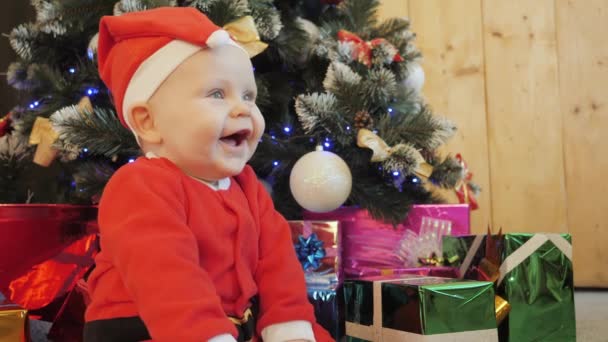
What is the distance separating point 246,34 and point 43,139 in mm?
442

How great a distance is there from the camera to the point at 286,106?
1292 millimetres

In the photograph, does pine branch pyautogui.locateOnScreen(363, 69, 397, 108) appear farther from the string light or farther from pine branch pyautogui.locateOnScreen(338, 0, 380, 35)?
the string light

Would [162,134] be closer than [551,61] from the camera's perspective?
Yes

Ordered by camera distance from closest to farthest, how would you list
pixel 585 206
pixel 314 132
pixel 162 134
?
pixel 162 134, pixel 314 132, pixel 585 206

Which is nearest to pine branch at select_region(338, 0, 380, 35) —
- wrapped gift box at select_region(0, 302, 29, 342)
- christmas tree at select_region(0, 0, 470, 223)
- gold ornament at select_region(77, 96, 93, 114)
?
christmas tree at select_region(0, 0, 470, 223)

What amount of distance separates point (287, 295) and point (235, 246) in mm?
100

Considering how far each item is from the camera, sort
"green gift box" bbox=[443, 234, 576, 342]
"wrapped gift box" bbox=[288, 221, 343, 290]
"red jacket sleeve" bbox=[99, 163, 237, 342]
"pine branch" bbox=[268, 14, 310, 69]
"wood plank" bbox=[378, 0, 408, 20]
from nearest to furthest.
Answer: "red jacket sleeve" bbox=[99, 163, 237, 342], "green gift box" bbox=[443, 234, 576, 342], "wrapped gift box" bbox=[288, 221, 343, 290], "pine branch" bbox=[268, 14, 310, 69], "wood plank" bbox=[378, 0, 408, 20]

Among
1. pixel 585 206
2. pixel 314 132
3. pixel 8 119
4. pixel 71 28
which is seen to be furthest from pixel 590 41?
pixel 8 119

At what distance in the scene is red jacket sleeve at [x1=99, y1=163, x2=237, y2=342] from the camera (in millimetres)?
688

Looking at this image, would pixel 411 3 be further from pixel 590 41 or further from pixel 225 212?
pixel 225 212

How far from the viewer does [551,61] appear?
1900 mm

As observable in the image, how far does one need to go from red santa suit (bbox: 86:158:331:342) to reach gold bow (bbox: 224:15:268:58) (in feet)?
0.88

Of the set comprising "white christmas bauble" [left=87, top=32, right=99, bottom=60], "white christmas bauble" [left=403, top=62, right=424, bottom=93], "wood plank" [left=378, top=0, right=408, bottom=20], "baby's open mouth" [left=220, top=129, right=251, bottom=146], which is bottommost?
"baby's open mouth" [left=220, top=129, right=251, bottom=146]

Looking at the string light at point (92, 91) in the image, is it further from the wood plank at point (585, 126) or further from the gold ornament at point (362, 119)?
the wood plank at point (585, 126)
